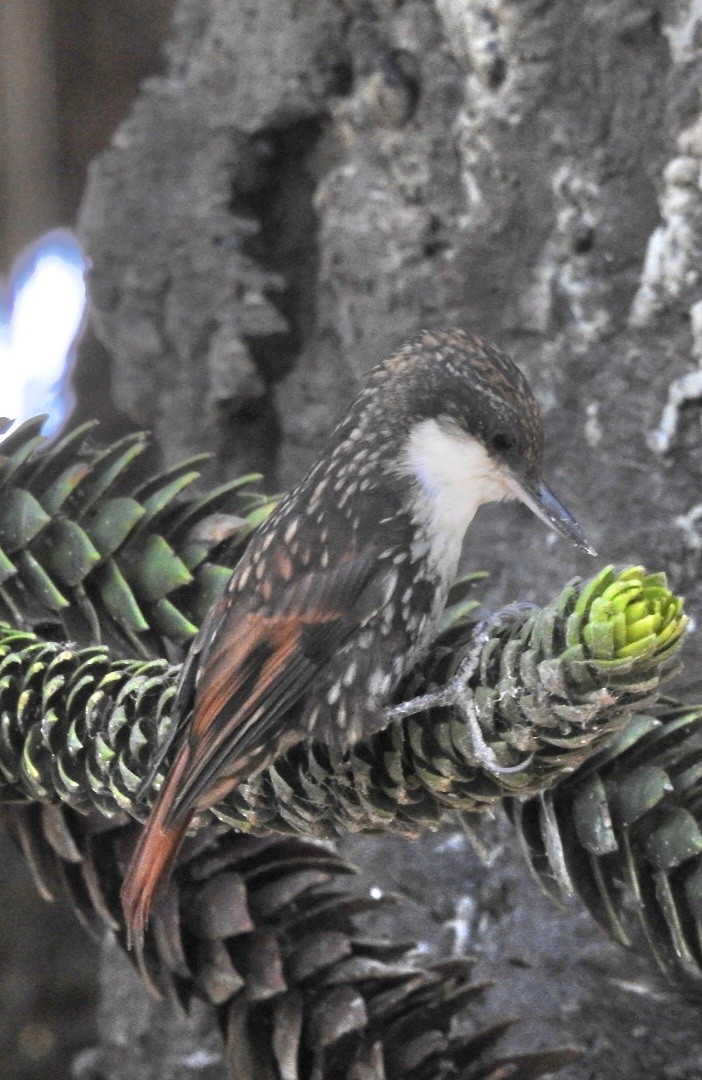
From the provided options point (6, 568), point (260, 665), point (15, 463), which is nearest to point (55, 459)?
point (15, 463)

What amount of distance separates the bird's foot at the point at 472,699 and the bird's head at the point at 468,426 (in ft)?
0.74

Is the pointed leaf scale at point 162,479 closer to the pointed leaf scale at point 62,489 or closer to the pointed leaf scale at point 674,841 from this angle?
the pointed leaf scale at point 62,489

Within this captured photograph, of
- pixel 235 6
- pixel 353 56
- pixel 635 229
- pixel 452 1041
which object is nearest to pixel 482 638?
pixel 452 1041

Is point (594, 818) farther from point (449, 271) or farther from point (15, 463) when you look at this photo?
point (449, 271)

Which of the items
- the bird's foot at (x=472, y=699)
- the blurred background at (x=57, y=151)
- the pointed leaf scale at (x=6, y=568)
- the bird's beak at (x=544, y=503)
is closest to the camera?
the bird's foot at (x=472, y=699)

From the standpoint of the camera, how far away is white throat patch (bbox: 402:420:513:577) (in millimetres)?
1238

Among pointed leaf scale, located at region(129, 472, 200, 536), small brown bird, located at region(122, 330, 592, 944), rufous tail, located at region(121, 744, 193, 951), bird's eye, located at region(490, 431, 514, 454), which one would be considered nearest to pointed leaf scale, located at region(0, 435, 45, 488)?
pointed leaf scale, located at region(129, 472, 200, 536)

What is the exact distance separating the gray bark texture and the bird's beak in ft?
0.73

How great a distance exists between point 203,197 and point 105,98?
74 centimetres

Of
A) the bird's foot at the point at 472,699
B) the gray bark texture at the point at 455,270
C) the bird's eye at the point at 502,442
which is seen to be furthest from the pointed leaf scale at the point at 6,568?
the gray bark texture at the point at 455,270

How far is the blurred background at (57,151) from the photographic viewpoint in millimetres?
2033

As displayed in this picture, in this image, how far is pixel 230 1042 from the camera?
1.05 metres

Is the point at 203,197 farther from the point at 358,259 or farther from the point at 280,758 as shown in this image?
the point at 280,758

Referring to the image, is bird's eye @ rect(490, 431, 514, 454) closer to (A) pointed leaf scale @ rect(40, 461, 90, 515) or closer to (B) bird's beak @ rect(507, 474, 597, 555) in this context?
(B) bird's beak @ rect(507, 474, 597, 555)
